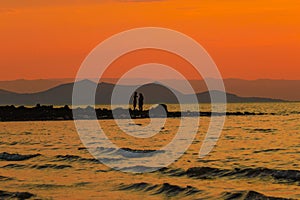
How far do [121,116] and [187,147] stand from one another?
53.1m

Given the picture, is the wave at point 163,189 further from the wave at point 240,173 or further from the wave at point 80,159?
the wave at point 80,159

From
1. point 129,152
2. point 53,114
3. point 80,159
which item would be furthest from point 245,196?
point 53,114

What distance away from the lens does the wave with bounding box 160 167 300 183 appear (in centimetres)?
2794

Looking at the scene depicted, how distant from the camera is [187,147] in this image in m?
45.0

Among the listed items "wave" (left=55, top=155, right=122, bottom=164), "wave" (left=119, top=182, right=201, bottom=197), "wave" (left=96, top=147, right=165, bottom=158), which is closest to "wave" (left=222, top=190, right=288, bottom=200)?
"wave" (left=119, top=182, right=201, bottom=197)

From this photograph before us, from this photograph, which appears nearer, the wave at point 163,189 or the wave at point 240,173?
the wave at point 163,189

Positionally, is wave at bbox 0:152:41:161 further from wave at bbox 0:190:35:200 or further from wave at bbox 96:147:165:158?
wave at bbox 0:190:35:200

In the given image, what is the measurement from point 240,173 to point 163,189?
553 centimetres

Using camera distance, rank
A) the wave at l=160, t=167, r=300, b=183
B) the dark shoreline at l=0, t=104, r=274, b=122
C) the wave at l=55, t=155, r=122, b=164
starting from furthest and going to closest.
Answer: the dark shoreline at l=0, t=104, r=274, b=122 < the wave at l=55, t=155, r=122, b=164 < the wave at l=160, t=167, r=300, b=183

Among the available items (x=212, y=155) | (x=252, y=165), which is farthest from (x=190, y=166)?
(x=212, y=155)

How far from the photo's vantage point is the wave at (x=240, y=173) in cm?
2794

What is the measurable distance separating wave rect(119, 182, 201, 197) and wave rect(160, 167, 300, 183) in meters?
3.58

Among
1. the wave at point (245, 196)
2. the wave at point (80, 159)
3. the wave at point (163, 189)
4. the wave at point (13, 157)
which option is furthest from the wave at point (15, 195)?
the wave at point (13, 157)

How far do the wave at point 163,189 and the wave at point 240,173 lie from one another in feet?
11.8
